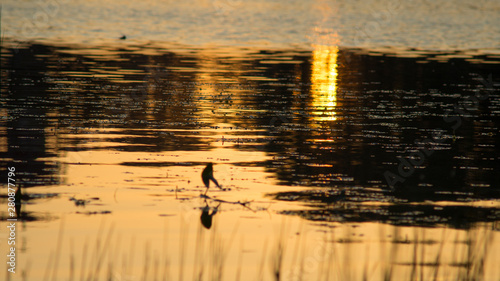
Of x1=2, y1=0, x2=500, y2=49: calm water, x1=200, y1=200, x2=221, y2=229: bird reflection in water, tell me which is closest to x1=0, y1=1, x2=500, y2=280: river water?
x1=200, y1=200, x2=221, y2=229: bird reflection in water

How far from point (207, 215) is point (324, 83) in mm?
14499

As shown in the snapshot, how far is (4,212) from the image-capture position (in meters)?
9.64

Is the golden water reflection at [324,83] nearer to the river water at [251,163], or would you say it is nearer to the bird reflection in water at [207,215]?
the river water at [251,163]

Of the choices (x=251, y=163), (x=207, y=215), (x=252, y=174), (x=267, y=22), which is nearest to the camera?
(x=207, y=215)

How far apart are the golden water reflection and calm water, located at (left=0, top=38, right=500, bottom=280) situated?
0.33 ft

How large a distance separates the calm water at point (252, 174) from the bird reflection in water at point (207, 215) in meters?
0.03

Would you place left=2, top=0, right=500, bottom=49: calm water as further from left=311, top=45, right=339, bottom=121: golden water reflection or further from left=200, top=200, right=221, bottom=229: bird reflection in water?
left=200, top=200, right=221, bottom=229: bird reflection in water

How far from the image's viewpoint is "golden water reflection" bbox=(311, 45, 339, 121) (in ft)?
61.2

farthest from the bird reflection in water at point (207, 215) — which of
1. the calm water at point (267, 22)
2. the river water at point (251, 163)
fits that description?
the calm water at point (267, 22)

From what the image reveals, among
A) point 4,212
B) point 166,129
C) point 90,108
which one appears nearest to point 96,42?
point 90,108

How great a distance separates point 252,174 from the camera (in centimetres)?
1226

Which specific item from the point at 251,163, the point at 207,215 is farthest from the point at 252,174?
the point at 207,215

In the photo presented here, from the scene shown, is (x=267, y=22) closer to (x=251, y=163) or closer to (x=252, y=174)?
(x=251, y=163)

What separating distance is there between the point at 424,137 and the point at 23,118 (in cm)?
741
